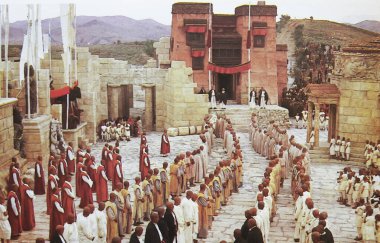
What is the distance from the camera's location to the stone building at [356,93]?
20766 mm

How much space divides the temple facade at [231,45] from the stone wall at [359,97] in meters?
9.97

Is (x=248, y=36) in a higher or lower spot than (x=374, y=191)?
higher

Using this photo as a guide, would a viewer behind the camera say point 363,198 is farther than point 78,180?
No

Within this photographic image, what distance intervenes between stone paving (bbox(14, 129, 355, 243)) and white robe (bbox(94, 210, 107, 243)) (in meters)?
1.43

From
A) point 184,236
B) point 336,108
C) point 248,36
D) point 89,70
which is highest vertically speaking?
point 248,36

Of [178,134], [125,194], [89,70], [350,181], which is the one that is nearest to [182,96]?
[178,134]

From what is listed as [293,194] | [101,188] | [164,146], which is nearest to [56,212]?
[101,188]

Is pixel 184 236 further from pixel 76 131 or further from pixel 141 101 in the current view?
pixel 141 101

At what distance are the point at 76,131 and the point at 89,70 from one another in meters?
3.40

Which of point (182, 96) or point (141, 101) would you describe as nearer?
point (182, 96)

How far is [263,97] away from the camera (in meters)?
29.0

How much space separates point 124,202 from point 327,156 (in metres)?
11.7

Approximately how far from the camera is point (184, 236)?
11.4 m

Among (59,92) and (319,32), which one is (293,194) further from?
(319,32)
